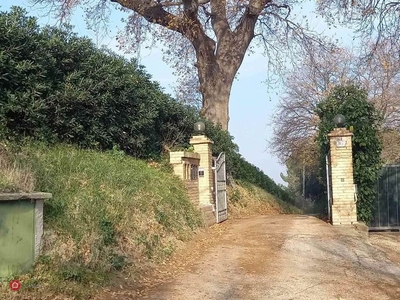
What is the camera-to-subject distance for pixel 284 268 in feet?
28.8

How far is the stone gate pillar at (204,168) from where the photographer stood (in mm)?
14023

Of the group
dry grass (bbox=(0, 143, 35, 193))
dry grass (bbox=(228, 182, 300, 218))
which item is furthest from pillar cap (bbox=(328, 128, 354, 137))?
dry grass (bbox=(0, 143, 35, 193))

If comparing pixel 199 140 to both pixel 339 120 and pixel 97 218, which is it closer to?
pixel 339 120

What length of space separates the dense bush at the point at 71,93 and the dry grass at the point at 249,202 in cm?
531

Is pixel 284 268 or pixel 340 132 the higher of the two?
pixel 340 132

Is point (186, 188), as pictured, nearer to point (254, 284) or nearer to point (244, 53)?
point (254, 284)

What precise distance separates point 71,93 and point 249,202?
476 inches

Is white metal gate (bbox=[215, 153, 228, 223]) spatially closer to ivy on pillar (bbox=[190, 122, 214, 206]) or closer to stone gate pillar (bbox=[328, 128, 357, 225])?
ivy on pillar (bbox=[190, 122, 214, 206])

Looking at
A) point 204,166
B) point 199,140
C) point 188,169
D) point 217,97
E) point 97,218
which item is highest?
point 217,97

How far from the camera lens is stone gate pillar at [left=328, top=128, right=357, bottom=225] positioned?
13211 mm

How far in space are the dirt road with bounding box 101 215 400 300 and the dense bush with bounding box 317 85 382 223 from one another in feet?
4.53

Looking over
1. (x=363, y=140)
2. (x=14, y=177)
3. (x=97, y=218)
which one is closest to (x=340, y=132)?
(x=363, y=140)

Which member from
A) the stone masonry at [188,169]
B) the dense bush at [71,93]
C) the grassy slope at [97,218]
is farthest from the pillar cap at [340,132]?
the dense bush at [71,93]

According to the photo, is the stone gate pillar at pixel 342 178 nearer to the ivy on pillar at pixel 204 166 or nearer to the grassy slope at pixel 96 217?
the ivy on pillar at pixel 204 166
